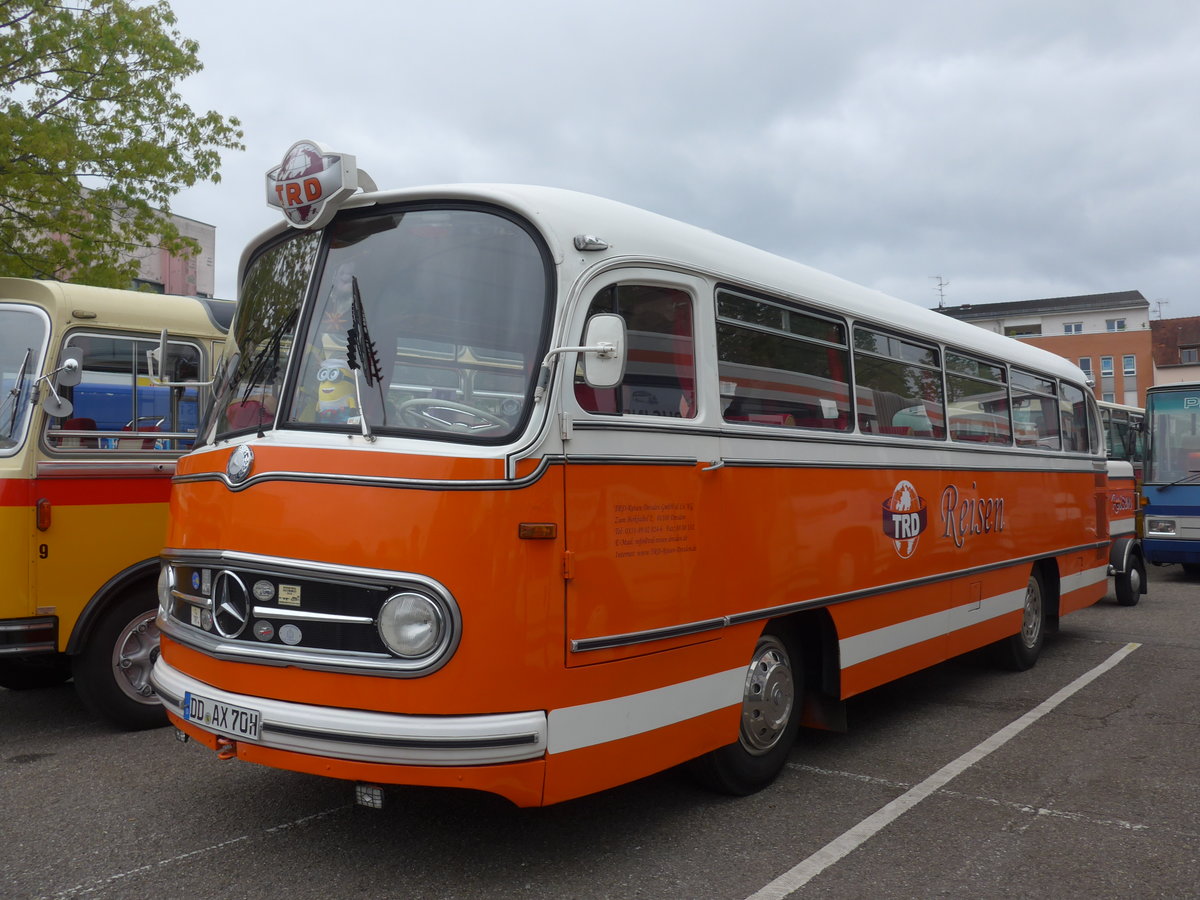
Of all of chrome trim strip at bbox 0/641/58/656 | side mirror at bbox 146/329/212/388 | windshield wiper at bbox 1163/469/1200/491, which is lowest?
chrome trim strip at bbox 0/641/58/656

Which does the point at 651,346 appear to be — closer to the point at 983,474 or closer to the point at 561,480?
the point at 561,480

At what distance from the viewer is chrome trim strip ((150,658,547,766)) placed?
3.76 m

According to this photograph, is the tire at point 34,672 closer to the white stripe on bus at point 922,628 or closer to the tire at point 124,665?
the tire at point 124,665

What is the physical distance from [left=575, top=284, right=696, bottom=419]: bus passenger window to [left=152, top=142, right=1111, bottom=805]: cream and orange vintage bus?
15 mm

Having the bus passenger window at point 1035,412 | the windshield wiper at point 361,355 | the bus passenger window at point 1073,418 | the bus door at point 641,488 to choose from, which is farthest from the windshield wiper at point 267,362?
the bus passenger window at point 1073,418

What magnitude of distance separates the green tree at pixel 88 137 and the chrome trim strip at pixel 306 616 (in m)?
11.7

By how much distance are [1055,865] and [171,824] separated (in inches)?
154

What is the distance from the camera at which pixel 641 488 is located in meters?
4.45

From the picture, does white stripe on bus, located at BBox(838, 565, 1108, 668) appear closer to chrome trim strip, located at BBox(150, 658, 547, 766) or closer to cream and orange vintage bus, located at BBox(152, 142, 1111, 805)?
cream and orange vintage bus, located at BBox(152, 142, 1111, 805)

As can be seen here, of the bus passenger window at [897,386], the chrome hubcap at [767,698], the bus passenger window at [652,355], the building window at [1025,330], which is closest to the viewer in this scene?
the bus passenger window at [652,355]

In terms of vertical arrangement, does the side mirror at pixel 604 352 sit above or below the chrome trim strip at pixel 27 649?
above

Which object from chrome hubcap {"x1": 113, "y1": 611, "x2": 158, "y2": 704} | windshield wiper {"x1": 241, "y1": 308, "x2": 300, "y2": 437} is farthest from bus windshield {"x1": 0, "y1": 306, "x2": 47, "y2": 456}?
windshield wiper {"x1": 241, "y1": 308, "x2": 300, "y2": 437}

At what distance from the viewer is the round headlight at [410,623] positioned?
381 cm

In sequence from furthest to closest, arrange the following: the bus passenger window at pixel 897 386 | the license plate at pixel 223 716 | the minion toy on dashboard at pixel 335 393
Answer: the bus passenger window at pixel 897 386 → the minion toy on dashboard at pixel 335 393 → the license plate at pixel 223 716
